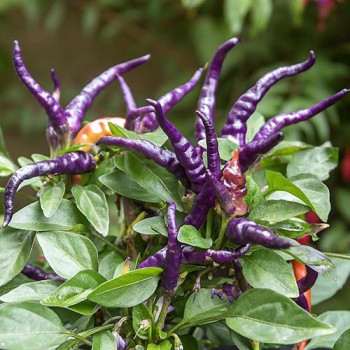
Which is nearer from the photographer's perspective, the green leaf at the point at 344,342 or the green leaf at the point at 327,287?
the green leaf at the point at 344,342

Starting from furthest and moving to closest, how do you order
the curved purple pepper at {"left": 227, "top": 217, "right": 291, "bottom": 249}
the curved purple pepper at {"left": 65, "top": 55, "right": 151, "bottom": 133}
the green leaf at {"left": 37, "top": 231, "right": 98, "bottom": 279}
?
the curved purple pepper at {"left": 65, "top": 55, "right": 151, "bottom": 133}
the green leaf at {"left": 37, "top": 231, "right": 98, "bottom": 279}
the curved purple pepper at {"left": 227, "top": 217, "right": 291, "bottom": 249}

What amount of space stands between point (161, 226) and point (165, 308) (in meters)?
0.07

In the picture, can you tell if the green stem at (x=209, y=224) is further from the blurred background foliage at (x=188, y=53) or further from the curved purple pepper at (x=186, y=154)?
the blurred background foliage at (x=188, y=53)

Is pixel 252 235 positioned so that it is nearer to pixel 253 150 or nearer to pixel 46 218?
pixel 253 150

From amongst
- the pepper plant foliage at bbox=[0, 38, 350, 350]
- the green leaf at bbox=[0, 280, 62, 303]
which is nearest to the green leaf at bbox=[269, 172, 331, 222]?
the pepper plant foliage at bbox=[0, 38, 350, 350]

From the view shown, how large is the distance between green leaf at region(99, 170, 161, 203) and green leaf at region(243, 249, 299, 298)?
0.11 meters

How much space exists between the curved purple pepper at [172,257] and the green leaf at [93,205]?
0.26 ft

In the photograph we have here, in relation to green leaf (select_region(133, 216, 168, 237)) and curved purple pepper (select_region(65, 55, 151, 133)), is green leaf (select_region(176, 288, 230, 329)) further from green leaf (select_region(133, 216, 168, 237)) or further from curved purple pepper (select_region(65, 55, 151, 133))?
curved purple pepper (select_region(65, 55, 151, 133))

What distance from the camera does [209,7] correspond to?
2.06 meters

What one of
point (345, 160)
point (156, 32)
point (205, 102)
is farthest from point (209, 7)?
point (205, 102)

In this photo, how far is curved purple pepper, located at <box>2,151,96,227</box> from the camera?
0.50 m

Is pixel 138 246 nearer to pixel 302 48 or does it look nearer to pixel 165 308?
pixel 165 308

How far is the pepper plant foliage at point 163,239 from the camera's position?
0.46m

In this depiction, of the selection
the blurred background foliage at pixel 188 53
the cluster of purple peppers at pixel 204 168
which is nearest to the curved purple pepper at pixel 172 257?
the cluster of purple peppers at pixel 204 168
